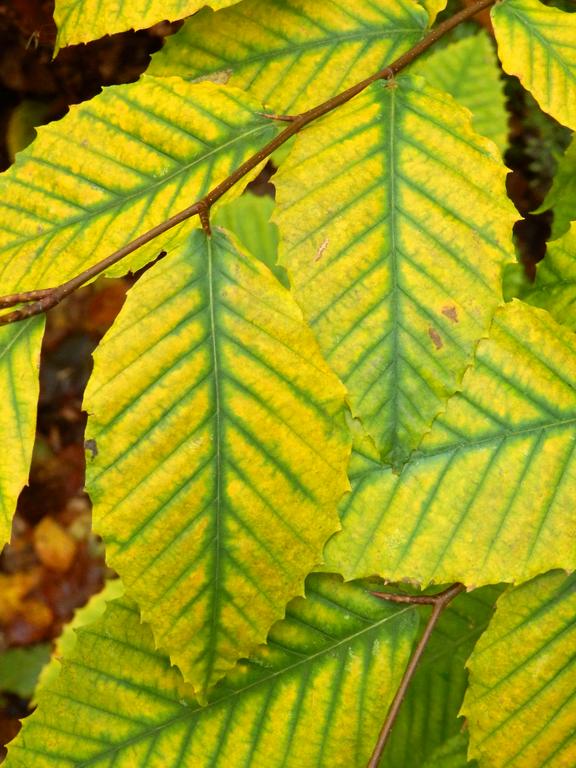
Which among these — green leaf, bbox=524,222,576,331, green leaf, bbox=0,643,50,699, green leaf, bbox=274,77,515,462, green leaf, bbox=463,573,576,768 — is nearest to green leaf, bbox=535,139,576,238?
green leaf, bbox=524,222,576,331

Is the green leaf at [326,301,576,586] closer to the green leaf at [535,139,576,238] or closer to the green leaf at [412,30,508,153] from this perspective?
the green leaf at [535,139,576,238]

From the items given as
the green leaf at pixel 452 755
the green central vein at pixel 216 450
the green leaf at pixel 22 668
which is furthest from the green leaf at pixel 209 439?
the green leaf at pixel 22 668

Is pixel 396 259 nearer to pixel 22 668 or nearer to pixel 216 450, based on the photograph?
pixel 216 450

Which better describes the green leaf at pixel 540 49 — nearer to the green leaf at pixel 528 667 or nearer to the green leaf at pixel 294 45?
the green leaf at pixel 294 45

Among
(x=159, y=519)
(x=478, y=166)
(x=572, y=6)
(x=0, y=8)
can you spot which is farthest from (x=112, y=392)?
(x=572, y=6)

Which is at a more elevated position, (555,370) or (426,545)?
(555,370)

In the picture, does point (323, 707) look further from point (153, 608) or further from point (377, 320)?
point (377, 320)
